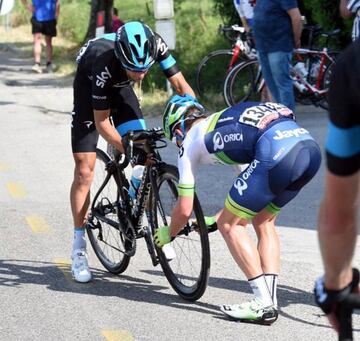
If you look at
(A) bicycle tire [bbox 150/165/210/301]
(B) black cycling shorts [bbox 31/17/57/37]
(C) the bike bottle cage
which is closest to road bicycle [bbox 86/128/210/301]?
(A) bicycle tire [bbox 150/165/210/301]

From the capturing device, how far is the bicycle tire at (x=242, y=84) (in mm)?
12711

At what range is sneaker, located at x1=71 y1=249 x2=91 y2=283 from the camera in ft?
21.0

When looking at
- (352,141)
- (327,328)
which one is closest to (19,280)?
(327,328)

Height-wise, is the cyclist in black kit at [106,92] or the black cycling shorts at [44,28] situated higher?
the cyclist in black kit at [106,92]

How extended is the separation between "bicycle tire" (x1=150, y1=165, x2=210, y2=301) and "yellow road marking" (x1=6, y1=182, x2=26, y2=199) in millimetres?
3170

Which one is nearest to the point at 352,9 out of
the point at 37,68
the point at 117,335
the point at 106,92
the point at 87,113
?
the point at 87,113

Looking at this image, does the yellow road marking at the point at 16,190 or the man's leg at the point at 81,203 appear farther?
the yellow road marking at the point at 16,190

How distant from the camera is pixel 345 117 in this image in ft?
8.36

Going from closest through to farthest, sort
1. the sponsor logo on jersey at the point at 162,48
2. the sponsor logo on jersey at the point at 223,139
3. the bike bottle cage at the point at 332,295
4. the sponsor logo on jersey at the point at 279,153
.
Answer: the bike bottle cage at the point at 332,295, the sponsor logo on jersey at the point at 279,153, the sponsor logo on jersey at the point at 223,139, the sponsor logo on jersey at the point at 162,48

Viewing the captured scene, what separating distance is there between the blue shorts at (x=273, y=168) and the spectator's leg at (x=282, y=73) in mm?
4801

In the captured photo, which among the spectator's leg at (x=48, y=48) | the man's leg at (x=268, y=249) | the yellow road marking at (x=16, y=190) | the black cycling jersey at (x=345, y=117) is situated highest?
the black cycling jersey at (x=345, y=117)

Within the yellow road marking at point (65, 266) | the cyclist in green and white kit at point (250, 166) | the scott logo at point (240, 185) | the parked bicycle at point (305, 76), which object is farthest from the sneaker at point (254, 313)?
the parked bicycle at point (305, 76)

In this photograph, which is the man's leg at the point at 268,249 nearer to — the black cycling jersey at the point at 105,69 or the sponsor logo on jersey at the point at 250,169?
the sponsor logo on jersey at the point at 250,169

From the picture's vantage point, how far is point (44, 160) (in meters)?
10.7
